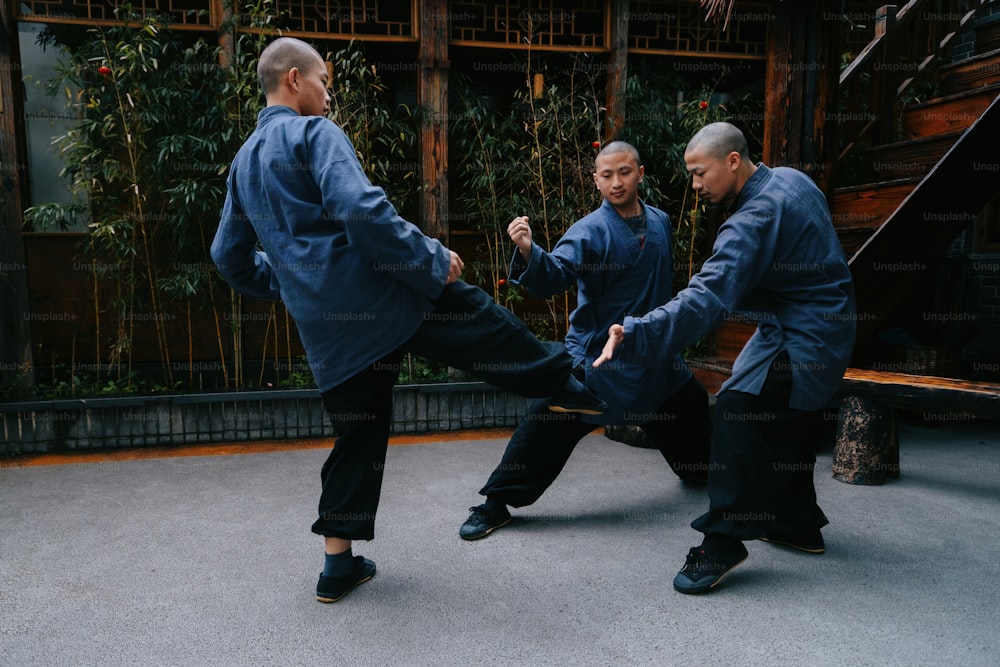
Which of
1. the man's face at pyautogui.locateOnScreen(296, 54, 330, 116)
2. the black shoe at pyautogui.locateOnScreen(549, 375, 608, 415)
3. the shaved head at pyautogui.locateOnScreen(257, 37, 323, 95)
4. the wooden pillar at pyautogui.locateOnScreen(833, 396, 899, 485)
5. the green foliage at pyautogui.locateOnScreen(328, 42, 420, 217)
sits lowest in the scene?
the wooden pillar at pyautogui.locateOnScreen(833, 396, 899, 485)

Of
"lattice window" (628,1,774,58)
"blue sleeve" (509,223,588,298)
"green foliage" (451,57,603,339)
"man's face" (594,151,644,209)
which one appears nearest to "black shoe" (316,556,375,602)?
"blue sleeve" (509,223,588,298)

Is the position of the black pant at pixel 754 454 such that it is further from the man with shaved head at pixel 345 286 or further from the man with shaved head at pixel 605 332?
the man with shaved head at pixel 345 286

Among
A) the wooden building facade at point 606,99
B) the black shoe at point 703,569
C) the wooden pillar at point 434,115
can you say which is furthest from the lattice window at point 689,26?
the black shoe at point 703,569

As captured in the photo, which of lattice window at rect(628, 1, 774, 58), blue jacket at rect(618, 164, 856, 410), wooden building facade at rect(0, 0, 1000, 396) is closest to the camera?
blue jacket at rect(618, 164, 856, 410)

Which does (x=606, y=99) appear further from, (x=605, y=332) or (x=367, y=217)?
(x=367, y=217)

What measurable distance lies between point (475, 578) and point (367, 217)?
1.40 meters

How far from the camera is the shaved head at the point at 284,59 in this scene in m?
2.34

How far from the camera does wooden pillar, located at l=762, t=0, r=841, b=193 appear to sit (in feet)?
16.1

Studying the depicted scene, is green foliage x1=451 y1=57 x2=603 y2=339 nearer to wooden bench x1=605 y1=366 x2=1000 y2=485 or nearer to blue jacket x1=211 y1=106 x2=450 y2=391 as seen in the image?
wooden bench x1=605 y1=366 x2=1000 y2=485

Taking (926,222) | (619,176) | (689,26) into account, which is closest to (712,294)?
(619,176)

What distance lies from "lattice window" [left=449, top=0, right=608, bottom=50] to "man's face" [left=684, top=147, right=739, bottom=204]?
118 inches

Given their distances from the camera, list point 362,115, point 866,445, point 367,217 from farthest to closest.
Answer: point 362,115 → point 866,445 → point 367,217

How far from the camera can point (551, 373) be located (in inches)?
101

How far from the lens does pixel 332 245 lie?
7.48ft
